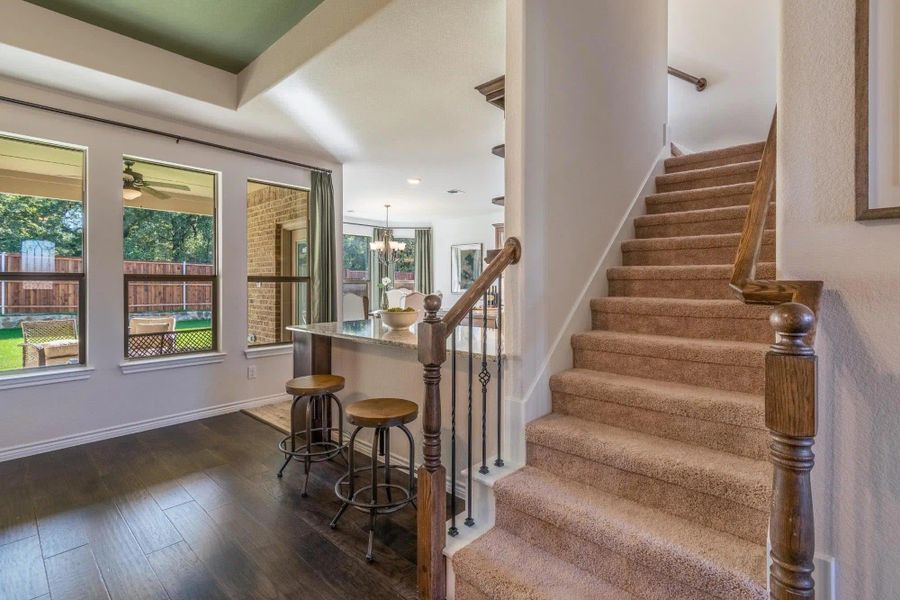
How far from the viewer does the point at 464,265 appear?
9.15 meters

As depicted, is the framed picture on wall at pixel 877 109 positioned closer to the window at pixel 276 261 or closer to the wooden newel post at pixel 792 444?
the wooden newel post at pixel 792 444

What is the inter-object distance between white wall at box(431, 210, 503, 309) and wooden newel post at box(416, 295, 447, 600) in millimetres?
6925

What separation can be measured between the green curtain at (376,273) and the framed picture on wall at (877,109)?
8474 mm

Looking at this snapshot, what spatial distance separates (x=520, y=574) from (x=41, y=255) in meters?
3.88

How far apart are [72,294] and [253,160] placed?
190cm

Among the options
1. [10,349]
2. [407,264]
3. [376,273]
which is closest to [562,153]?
[10,349]

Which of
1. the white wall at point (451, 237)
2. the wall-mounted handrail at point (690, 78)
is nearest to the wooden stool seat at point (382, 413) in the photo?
the wall-mounted handrail at point (690, 78)

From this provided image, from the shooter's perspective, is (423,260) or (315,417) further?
(423,260)

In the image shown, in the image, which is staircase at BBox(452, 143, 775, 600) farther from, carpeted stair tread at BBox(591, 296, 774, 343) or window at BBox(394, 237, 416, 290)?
window at BBox(394, 237, 416, 290)

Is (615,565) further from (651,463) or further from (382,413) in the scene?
(382,413)

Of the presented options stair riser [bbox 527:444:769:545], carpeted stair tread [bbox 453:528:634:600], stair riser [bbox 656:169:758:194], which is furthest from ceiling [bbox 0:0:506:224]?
carpeted stair tread [bbox 453:528:634:600]

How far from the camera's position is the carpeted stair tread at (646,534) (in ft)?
4.25

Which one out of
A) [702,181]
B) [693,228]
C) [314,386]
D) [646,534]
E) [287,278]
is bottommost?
[646,534]

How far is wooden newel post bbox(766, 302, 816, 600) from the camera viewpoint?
36.9 inches
